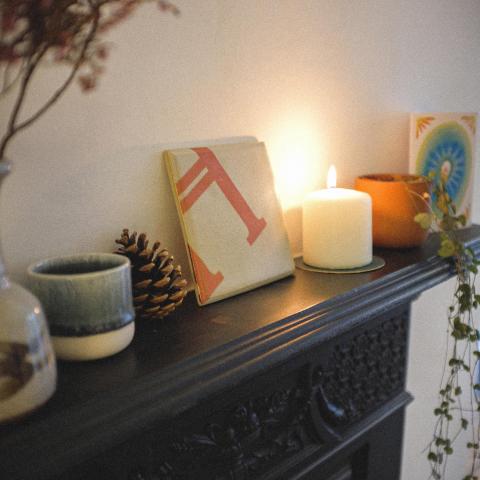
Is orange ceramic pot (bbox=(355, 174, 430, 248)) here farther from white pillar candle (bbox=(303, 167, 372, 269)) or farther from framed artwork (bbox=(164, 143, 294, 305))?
framed artwork (bbox=(164, 143, 294, 305))

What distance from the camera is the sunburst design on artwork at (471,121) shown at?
3.47ft

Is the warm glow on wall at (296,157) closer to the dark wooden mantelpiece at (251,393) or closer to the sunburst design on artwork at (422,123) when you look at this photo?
the dark wooden mantelpiece at (251,393)

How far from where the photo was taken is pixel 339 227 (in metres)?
0.75

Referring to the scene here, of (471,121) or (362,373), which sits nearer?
(362,373)

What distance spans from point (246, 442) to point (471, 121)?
31.0 inches

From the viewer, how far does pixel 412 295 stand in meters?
0.76

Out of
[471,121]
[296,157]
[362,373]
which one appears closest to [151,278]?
[296,157]

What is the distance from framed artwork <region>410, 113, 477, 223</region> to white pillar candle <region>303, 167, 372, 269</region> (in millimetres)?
283

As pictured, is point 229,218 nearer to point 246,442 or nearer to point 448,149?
point 246,442

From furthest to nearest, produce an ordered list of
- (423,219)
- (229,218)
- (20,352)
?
1. (423,219)
2. (229,218)
3. (20,352)

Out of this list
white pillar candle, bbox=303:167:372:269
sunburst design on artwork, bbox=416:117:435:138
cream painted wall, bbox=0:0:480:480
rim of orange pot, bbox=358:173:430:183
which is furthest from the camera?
sunburst design on artwork, bbox=416:117:435:138

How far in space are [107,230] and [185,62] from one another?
0.22 metres

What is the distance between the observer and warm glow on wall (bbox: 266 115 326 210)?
30.4 inches

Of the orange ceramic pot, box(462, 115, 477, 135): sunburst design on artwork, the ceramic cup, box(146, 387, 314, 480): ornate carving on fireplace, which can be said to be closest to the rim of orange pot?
the orange ceramic pot
